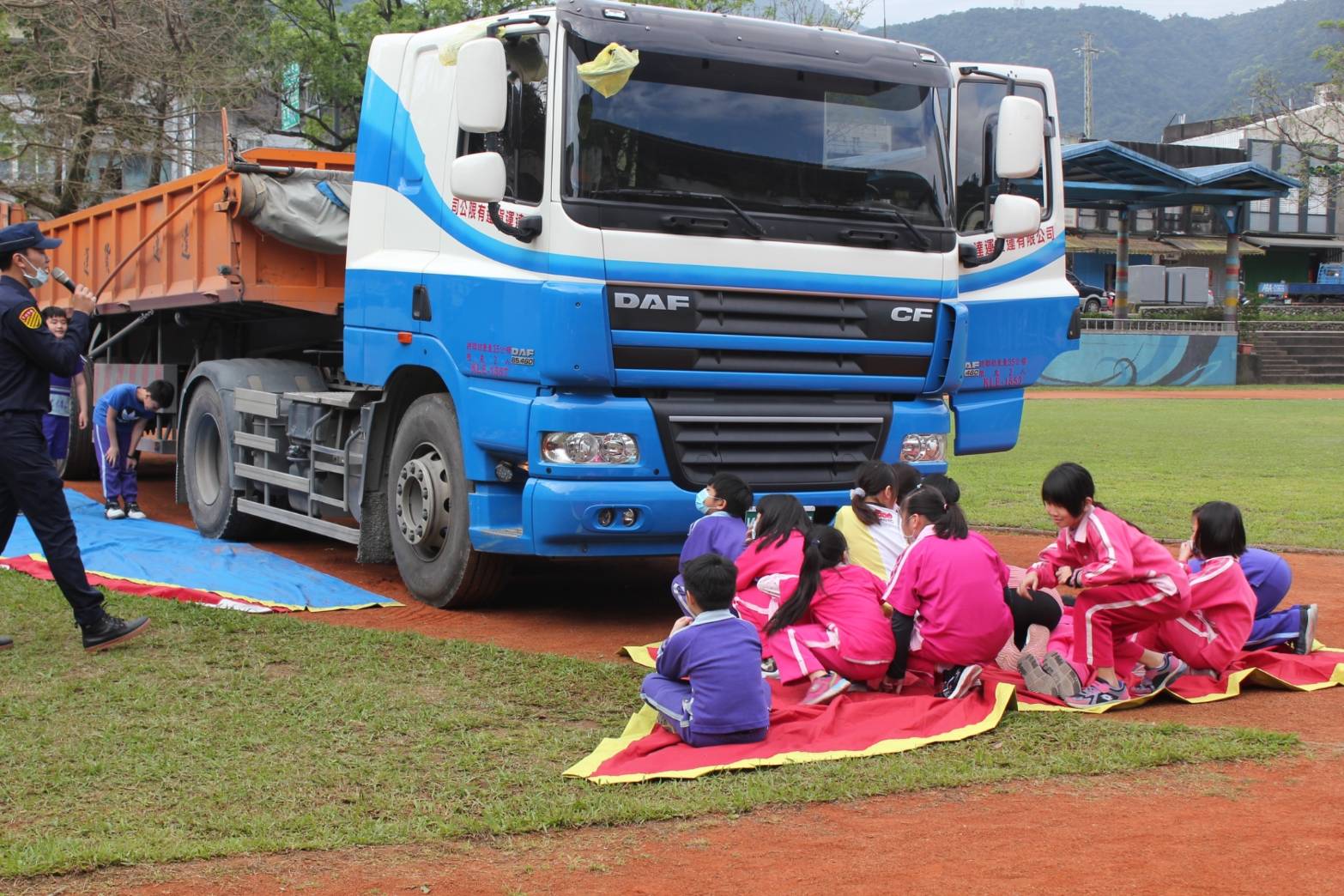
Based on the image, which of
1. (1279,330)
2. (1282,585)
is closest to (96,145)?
(1282,585)

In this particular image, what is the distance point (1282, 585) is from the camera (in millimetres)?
7344

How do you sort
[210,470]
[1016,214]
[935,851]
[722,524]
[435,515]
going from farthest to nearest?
[210,470]
[435,515]
[1016,214]
[722,524]
[935,851]

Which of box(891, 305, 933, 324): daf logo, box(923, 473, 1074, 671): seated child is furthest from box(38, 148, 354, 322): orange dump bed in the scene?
box(923, 473, 1074, 671): seated child

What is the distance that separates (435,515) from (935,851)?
470cm

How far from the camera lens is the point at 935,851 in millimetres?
4527

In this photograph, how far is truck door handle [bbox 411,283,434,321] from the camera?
27.8 ft

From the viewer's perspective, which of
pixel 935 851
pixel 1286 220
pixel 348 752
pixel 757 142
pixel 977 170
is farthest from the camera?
pixel 1286 220

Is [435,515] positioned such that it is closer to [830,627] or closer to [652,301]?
[652,301]

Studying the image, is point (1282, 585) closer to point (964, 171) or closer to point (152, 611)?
point (964, 171)

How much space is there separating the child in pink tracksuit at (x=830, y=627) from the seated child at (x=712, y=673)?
665mm

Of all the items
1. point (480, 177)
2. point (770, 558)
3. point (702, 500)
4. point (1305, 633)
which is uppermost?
point (480, 177)

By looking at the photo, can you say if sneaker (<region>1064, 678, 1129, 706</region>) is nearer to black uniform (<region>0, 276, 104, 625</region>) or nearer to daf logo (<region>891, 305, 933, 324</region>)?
daf logo (<region>891, 305, 933, 324</region>)

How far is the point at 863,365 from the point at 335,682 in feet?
Result: 11.1

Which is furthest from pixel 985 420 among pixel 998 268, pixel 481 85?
pixel 481 85
